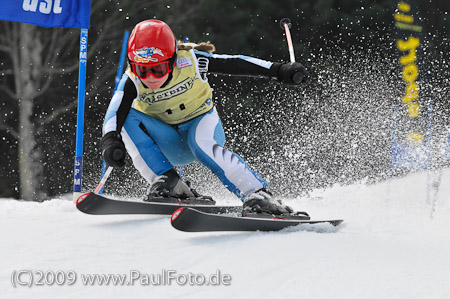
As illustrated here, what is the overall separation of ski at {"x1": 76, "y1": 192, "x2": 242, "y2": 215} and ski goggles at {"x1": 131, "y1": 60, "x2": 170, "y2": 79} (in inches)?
28.3

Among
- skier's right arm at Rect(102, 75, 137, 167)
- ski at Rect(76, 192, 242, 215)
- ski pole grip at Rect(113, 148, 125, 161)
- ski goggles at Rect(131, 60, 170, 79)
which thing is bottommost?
ski at Rect(76, 192, 242, 215)

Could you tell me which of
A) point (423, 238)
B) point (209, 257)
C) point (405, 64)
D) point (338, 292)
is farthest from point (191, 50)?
point (405, 64)

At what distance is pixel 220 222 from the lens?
2820mm

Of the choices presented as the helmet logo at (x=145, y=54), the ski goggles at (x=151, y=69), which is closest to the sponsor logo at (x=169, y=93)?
the ski goggles at (x=151, y=69)

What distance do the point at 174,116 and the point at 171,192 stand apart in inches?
18.4

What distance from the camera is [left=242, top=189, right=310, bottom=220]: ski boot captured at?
3.10 m

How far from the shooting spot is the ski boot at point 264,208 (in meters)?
3.10

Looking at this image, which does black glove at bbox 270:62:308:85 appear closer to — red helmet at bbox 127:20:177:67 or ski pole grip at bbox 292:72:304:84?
ski pole grip at bbox 292:72:304:84

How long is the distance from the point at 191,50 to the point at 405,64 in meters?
5.54

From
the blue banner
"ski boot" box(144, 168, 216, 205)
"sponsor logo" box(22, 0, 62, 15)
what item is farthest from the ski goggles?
"sponsor logo" box(22, 0, 62, 15)

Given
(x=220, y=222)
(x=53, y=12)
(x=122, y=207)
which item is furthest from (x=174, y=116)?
(x=53, y=12)

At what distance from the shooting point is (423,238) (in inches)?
106

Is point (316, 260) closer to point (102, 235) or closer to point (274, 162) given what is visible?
point (102, 235)

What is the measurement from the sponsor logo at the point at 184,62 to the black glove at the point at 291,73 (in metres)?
0.52
